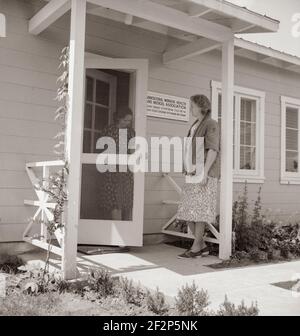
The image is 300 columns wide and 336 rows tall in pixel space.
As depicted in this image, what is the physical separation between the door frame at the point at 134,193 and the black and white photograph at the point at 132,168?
0.05 ft

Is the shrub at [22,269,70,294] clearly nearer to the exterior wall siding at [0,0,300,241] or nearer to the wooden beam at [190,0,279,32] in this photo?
the exterior wall siding at [0,0,300,241]

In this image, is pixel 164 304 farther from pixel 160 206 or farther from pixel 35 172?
pixel 160 206

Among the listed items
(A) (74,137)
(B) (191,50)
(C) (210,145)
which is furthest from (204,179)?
(B) (191,50)

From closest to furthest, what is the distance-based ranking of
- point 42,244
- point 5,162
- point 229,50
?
point 42,244 → point 5,162 → point 229,50

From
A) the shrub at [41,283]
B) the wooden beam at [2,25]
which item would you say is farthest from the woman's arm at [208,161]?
the wooden beam at [2,25]

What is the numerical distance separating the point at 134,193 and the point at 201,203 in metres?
0.86

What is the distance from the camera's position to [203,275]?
4371 millimetres

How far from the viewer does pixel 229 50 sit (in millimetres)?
5340

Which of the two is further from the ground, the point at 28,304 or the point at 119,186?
the point at 119,186

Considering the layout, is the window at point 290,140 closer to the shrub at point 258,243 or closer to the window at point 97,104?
the shrub at point 258,243

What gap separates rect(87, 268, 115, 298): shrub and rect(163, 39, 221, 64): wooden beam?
3.29 m

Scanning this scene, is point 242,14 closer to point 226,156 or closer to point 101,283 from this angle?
point 226,156

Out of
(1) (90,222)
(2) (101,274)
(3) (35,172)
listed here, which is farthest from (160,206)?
(2) (101,274)
